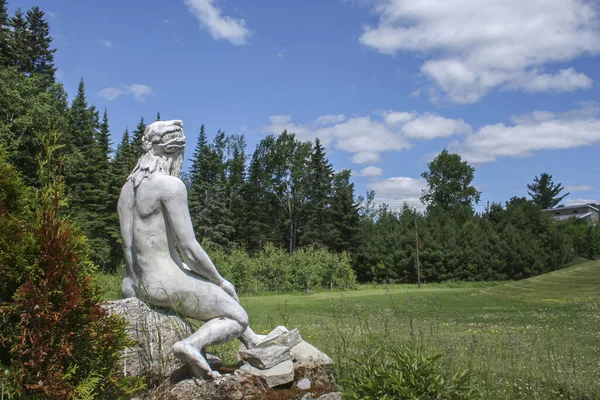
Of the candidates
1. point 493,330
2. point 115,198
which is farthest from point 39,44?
point 493,330

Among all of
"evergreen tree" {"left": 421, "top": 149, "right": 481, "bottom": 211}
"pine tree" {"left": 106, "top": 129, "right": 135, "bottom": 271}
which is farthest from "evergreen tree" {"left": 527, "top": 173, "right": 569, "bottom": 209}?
"pine tree" {"left": 106, "top": 129, "right": 135, "bottom": 271}

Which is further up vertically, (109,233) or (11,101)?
(11,101)

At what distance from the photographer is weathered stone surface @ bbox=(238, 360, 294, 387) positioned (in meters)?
4.48

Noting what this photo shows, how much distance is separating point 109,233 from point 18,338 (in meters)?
37.5

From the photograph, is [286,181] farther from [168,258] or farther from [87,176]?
[168,258]

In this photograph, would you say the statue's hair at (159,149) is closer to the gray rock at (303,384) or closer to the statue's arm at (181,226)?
the statue's arm at (181,226)

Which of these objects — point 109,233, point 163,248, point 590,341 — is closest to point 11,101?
point 109,233

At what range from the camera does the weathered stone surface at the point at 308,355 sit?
4984mm

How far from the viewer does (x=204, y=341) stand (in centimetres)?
440

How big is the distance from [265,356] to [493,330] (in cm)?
828

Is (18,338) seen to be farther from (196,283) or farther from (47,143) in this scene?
(196,283)

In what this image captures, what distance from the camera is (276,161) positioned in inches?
2064

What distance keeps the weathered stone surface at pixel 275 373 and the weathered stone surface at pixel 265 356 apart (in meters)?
0.04

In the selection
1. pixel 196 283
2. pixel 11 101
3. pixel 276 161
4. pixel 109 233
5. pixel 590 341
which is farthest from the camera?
pixel 276 161
